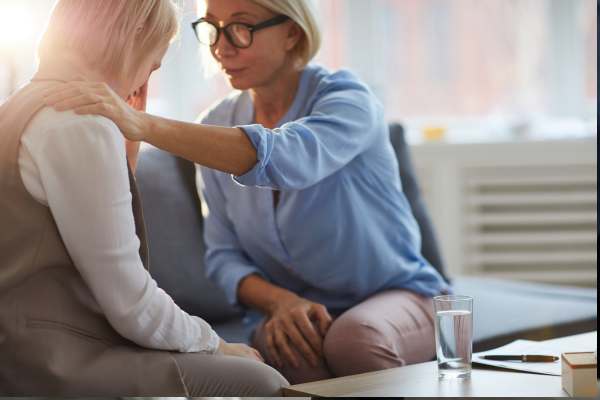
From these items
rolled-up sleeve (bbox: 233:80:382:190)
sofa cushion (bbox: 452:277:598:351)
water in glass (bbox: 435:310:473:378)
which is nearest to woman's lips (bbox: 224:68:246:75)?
rolled-up sleeve (bbox: 233:80:382:190)

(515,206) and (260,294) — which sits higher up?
(260,294)

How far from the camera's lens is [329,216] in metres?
1.52

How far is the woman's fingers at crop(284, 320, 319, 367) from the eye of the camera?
1449 mm

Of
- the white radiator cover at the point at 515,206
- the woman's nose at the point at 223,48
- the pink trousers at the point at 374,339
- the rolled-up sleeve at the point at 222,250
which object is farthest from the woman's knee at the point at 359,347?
the white radiator cover at the point at 515,206

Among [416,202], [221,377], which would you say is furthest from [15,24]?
[416,202]

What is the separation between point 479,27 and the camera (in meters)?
3.50

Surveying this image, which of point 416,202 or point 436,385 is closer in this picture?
point 436,385

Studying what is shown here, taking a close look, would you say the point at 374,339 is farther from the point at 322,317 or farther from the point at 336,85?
the point at 336,85

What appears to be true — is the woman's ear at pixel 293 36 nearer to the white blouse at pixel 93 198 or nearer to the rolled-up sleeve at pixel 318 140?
the rolled-up sleeve at pixel 318 140

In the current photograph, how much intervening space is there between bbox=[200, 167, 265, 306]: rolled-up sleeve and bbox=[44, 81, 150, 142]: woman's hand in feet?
1.58

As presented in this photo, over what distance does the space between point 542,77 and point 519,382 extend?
2.47 metres

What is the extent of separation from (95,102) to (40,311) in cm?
23

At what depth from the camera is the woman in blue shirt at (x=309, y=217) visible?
137 centimetres

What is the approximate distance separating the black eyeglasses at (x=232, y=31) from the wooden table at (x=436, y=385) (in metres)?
0.45
